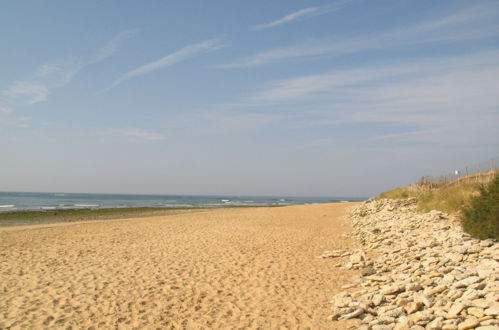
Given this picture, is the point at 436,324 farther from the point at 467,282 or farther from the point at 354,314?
the point at 354,314

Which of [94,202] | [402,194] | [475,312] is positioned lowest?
[94,202]

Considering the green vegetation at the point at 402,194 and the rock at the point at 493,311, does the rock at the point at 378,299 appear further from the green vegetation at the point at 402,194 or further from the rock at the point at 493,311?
the green vegetation at the point at 402,194

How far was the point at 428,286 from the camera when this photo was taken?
6.56 metres

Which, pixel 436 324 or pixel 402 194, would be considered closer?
pixel 436 324

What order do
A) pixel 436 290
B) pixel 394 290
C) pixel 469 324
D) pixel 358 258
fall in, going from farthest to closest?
1. pixel 358 258
2. pixel 394 290
3. pixel 436 290
4. pixel 469 324

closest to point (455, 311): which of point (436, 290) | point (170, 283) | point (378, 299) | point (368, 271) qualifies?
point (436, 290)

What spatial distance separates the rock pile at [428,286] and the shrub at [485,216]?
269 millimetres

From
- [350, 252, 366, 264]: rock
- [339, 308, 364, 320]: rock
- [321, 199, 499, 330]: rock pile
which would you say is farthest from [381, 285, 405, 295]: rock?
[350, 252, 366, 264]: rock

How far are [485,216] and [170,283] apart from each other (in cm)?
808

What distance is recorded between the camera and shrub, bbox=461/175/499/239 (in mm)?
8415

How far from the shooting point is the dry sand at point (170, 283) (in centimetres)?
669

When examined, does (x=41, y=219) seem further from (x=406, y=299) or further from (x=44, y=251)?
(x=406, y=299)

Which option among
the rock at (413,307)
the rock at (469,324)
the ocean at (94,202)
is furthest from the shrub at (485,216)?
the ocean at (94,202)

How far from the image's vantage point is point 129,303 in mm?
7473
